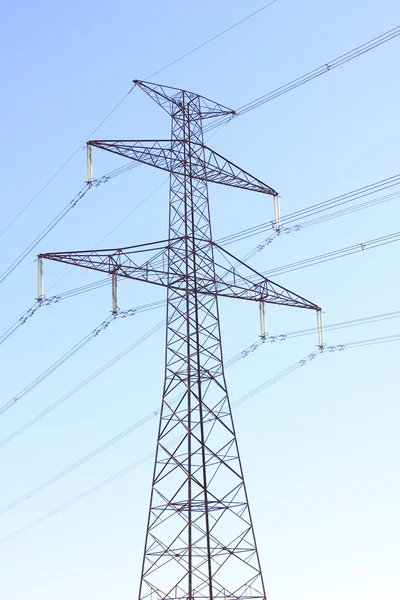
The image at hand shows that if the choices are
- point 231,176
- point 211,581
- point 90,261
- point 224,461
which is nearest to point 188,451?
point 224,461

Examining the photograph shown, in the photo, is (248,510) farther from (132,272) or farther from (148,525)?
(132,272)

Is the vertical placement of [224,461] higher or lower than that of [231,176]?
lower

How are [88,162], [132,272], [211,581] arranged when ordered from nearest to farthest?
[211,581]
[132,272]
[88,162]

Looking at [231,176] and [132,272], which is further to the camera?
[231,176]

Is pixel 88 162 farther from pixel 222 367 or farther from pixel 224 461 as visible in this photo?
pixel 224 461

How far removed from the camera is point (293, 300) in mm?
50000

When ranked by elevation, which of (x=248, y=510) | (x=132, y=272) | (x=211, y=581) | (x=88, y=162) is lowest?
(x=211, y=581)

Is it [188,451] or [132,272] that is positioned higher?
[132,272]

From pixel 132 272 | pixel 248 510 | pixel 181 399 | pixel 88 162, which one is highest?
pixel 88 162

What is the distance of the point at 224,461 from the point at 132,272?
8563mm

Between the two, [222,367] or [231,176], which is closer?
[222,367]

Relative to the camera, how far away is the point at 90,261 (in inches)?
1785

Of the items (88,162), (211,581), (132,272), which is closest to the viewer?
(211,581)

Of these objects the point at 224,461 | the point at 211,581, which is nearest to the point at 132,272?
the point at 224,461
